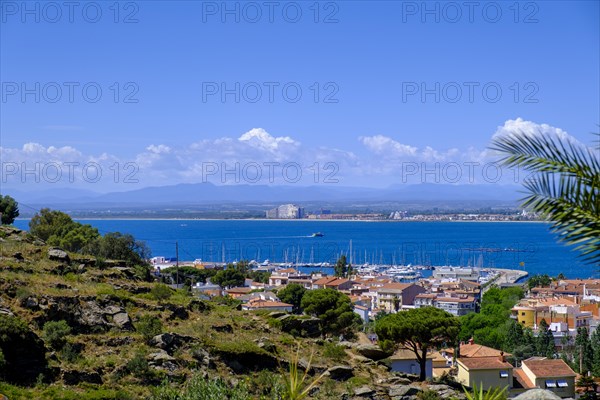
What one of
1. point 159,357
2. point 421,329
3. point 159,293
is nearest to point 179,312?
point 159,293

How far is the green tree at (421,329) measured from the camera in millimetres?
23625

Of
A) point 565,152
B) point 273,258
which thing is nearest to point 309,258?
point 273,258

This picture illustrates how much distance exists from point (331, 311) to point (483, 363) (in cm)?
639

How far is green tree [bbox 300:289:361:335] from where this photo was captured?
2938 cm

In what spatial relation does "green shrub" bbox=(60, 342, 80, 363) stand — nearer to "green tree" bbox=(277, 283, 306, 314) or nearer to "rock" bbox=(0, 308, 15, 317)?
"rock" bbox=(0, 308, 15, 317)

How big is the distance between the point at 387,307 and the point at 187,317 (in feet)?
163

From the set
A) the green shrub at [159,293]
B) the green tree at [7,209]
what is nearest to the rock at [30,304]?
the green shrub at [159,293]

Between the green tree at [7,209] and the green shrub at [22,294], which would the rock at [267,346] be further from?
the green tree at [7,209]

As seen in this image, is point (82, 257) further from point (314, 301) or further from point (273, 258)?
point (273, 258)

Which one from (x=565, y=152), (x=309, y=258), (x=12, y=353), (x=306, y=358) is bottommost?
(x=309, y=258)

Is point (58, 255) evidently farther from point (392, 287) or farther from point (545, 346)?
point (392, 287)

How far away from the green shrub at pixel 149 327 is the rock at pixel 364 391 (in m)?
5.42

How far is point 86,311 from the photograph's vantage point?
61.8 ft

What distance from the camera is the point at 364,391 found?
728 inches
